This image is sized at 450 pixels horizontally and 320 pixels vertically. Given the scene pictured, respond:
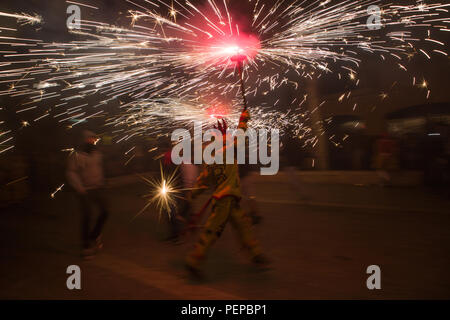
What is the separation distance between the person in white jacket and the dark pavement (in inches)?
11.5

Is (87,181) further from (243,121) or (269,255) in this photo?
(269,255)

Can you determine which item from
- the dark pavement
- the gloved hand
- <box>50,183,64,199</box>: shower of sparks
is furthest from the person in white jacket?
<box>50,183,64,199</box>: shower of sparks

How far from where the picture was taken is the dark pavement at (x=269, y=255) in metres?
4.23

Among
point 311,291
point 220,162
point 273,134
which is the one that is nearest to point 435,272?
point 311,291

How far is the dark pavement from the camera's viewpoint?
4230 millimetres

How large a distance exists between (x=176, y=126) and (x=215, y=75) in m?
2.33

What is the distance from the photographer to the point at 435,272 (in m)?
4.55

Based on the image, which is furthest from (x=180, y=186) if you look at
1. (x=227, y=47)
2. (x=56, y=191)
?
(x=56, y=191)

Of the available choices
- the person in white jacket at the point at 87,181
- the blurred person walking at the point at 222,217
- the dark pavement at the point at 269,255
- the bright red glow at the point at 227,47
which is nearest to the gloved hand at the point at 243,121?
the blurred person walking at the point at 222,217

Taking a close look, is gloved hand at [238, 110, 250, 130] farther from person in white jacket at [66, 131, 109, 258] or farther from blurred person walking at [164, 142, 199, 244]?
person in white jacket at [66, 131, 109, 258]

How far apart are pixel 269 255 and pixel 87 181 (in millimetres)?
2529

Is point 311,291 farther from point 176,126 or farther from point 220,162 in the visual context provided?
point 176,126

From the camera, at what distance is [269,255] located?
17.6 feet

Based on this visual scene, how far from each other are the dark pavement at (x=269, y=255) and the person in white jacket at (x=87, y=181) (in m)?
0.29
